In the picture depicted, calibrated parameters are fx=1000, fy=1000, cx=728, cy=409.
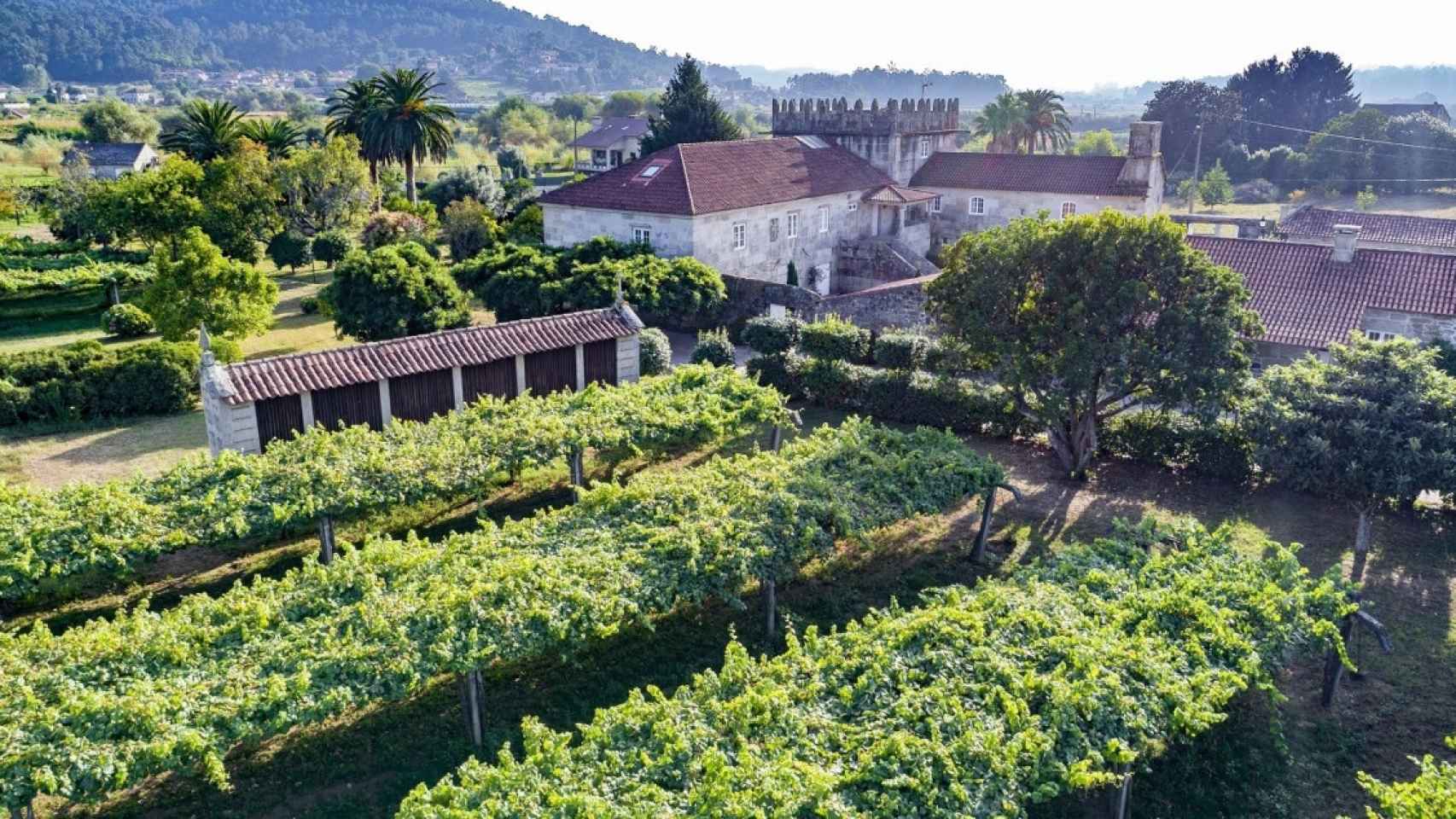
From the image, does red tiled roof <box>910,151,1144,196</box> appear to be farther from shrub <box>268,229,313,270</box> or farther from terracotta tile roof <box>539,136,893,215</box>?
shrub <box>268,229,313,270</box>

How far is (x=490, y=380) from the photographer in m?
28.1

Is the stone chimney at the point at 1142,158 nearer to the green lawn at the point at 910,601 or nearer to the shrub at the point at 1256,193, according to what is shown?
the green lawn at the point at 910,601

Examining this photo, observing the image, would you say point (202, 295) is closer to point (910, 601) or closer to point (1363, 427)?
point (910, 601)

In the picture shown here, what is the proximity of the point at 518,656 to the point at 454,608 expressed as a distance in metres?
1.14

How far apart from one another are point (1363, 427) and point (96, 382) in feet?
108

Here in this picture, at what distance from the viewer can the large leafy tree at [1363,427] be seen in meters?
20.2

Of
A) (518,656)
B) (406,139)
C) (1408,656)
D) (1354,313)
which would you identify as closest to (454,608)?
(518,656)

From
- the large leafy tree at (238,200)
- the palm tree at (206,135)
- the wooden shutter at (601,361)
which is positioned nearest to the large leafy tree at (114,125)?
the palm tree at (206,135)

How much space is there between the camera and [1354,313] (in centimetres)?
3347

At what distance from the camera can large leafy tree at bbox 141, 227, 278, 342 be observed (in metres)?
31.9

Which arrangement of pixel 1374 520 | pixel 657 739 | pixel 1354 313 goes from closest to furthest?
pixel 657 739, pixel 1374 520, pixel 1354 313

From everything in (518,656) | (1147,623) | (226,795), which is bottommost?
(226,795)

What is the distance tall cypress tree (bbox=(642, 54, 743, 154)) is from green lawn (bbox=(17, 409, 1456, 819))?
1862 inches

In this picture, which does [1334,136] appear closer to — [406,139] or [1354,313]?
[1354,313]
